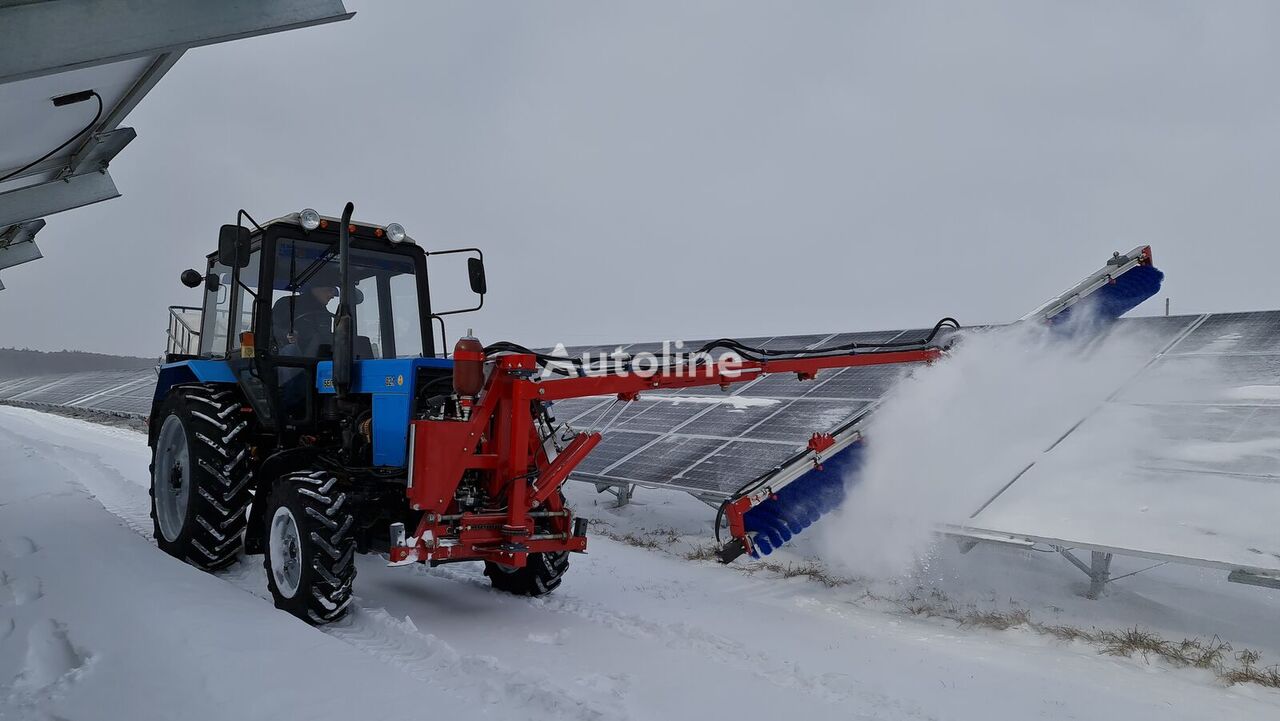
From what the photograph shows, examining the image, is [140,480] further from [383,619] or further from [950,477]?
[950,477]

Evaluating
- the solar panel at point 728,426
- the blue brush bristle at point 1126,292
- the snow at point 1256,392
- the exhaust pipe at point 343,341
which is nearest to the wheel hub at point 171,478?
the exhaust pipe at point 343,341

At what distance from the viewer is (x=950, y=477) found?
6371 millimetres

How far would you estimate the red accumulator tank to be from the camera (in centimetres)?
482

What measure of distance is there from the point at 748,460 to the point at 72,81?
6449 mm

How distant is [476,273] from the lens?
6250 mm

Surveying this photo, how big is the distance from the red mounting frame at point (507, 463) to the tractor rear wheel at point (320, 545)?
405 mm

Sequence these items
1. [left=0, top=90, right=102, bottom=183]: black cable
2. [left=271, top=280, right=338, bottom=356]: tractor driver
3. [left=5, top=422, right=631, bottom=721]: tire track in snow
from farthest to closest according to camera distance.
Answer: [left=0, top=90, right=102, bottom=183]: black cable → [left=271, top=280, right=338, bottom=356]: tractor driver → [left=5, top=422, right=631, bottom=721]: tire track in snow

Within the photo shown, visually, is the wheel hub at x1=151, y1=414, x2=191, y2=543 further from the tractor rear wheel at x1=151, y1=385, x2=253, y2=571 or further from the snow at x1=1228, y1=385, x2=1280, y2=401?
the snow at x1=1228, y1=385, x2=1280, y2=401

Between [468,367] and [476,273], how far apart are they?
1626mm

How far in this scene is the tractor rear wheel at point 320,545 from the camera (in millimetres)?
4777

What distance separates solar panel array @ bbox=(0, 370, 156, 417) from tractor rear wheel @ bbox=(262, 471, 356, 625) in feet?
62.0

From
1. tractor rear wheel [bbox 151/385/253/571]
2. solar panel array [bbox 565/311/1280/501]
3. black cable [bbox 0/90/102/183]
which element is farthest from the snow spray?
black cable [bbox 0/90/102/183]

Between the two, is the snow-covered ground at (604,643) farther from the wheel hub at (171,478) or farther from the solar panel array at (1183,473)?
the solar panel array at (1183,473)

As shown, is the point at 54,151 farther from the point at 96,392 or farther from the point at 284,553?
the point at 96,392
